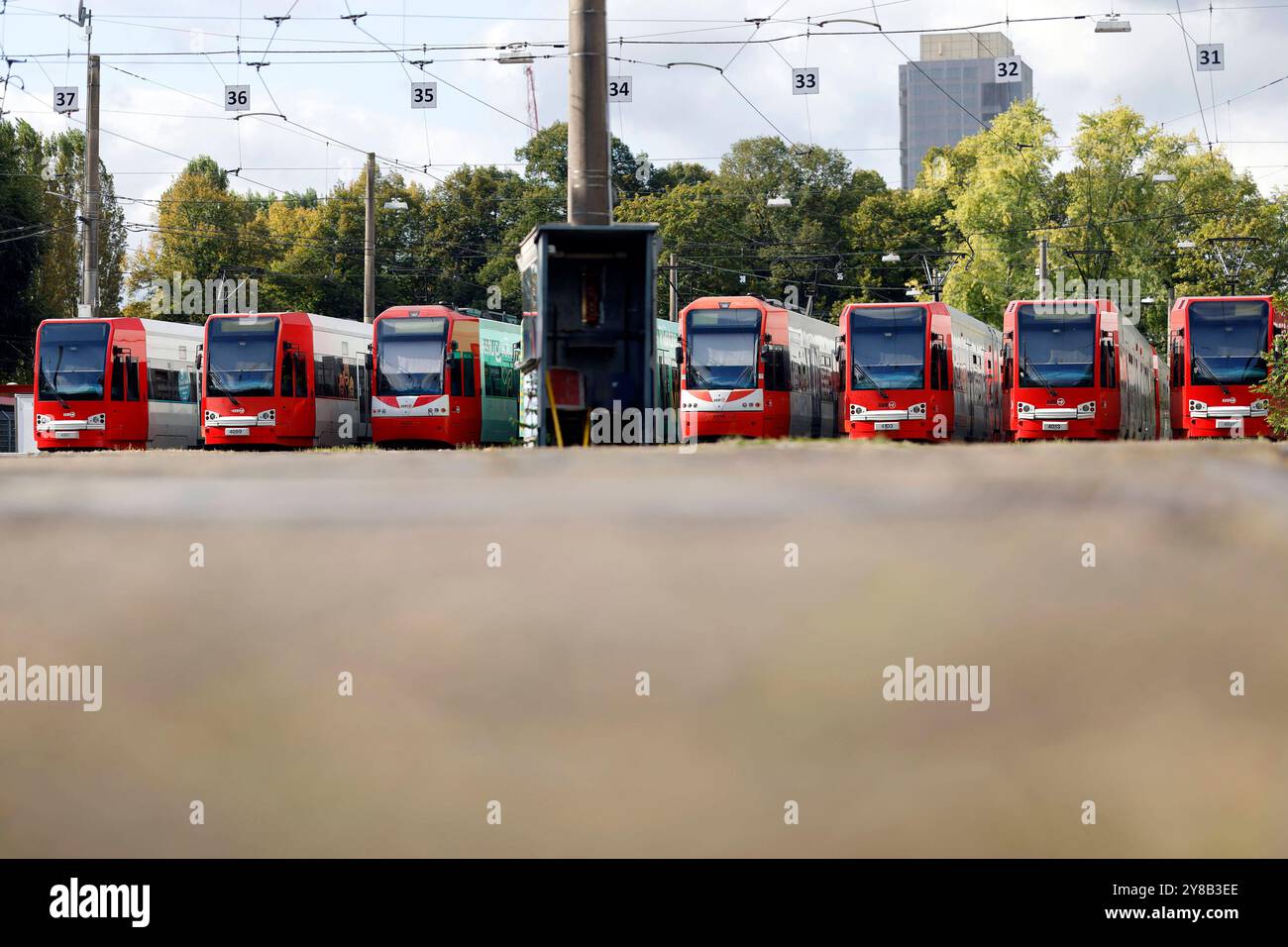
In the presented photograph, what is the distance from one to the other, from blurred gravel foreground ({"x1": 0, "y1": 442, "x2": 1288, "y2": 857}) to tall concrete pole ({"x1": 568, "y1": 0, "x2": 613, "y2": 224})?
342 inches

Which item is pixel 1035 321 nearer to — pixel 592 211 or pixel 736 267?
pixel 592 211

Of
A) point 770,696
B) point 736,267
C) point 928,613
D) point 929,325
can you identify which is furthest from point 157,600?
point 736,267

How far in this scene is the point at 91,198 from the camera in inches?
1289

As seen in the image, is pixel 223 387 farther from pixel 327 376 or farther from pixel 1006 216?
pixel 1006 216

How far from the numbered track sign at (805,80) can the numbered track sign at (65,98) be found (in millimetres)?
17082

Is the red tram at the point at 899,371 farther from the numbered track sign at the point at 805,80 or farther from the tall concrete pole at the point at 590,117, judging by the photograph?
the tall concrete pole at the point at 590,117

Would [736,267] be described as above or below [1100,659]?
above

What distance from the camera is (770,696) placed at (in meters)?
7.57

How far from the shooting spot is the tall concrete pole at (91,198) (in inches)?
1288

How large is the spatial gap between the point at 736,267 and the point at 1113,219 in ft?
76.1

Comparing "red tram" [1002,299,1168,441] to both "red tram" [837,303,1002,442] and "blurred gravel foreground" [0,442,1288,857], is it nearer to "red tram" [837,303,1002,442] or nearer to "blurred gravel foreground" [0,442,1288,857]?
"red tram" [837,303,1002,442]

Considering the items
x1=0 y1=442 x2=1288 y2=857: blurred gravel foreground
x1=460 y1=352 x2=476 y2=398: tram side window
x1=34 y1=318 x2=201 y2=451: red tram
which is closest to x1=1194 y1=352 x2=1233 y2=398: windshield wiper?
x1=460 y1=352 x2=476 y2=398: tram side window

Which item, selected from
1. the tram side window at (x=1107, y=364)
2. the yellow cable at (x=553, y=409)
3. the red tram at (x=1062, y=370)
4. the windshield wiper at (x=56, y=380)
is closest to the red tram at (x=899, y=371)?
the red tram at (x=1062, y=370)

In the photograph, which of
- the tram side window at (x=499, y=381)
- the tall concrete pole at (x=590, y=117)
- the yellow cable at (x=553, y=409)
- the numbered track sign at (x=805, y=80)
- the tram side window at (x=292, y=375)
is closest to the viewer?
the yellow cable at (x=553, y=409)
